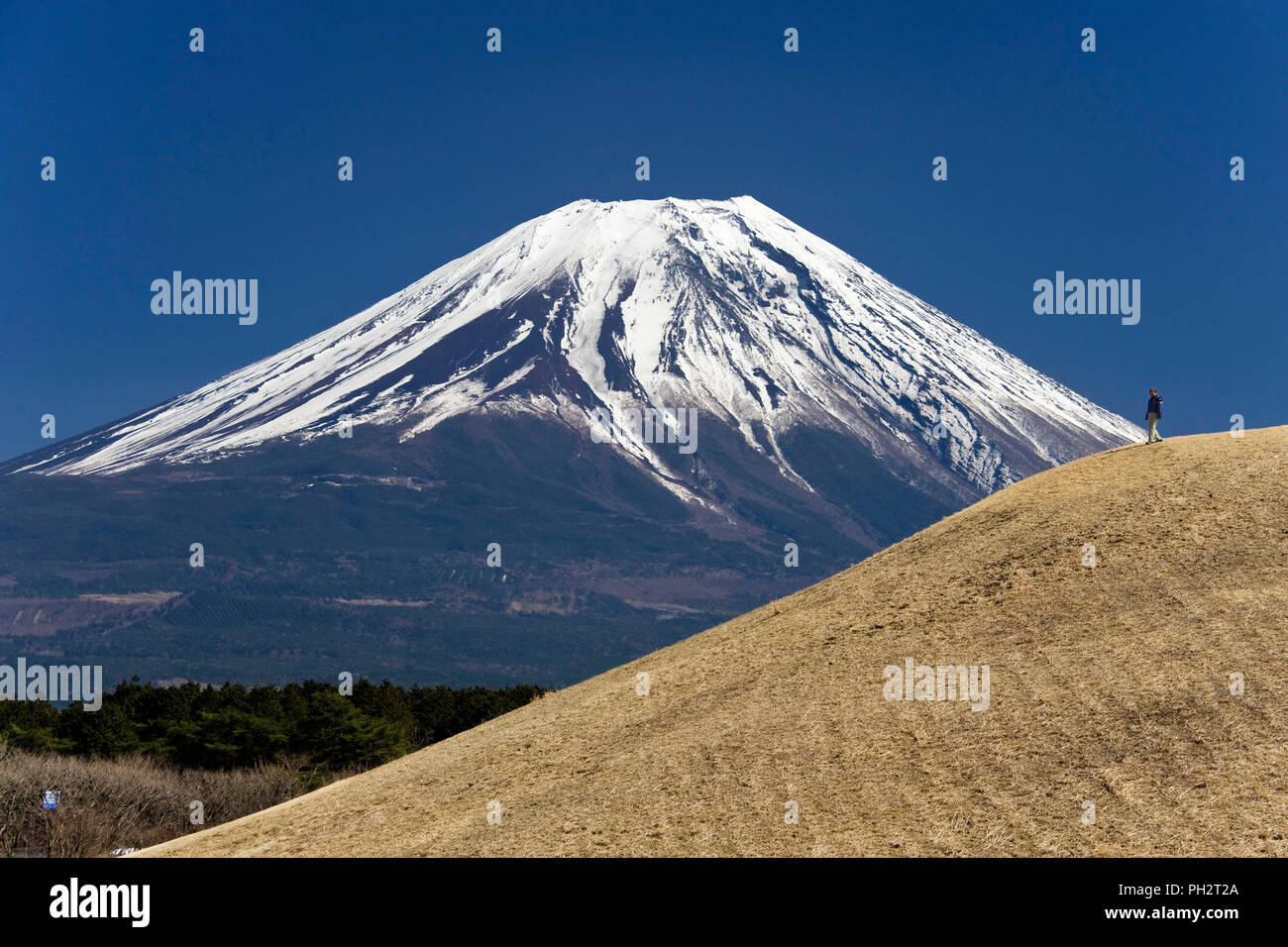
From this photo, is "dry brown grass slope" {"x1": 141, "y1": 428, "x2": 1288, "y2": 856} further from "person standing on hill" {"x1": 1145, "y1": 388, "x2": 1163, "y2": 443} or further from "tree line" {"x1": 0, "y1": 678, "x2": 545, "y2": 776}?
"tree line" {"x1": 0, "y1": 678, "x2": 545, "y2": 776}

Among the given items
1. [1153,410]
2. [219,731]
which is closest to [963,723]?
[1153,410]

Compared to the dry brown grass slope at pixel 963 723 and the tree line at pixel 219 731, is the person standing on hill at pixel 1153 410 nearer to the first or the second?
the dry brown grass slope at pixel 963 723

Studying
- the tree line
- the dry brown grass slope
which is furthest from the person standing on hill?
the tree line

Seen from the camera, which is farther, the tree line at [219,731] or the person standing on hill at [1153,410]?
the tree line at [219,731]

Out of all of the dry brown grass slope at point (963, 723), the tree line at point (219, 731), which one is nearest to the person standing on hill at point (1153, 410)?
the dry brown grass slope at point (963, 723)

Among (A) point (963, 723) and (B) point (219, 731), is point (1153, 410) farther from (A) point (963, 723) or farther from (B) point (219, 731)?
(B) point (219, 731)
